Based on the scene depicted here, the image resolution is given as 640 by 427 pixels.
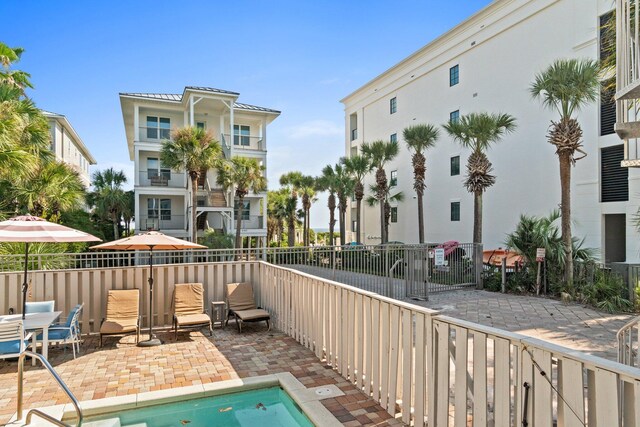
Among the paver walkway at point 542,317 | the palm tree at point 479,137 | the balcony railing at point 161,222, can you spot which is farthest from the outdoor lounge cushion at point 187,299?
the balcony railing at point 161,222

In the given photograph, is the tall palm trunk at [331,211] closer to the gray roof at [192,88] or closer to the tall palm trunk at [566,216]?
the gray roof at [192,88]

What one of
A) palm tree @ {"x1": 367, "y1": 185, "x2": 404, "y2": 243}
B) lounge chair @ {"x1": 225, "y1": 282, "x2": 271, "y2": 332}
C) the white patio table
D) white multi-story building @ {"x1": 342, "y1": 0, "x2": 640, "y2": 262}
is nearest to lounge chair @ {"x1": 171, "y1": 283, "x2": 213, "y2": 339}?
lounge chair @ {"x1": 225, "y1": 282, "x2": 271, "y2": 332}

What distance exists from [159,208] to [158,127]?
17.8 feet

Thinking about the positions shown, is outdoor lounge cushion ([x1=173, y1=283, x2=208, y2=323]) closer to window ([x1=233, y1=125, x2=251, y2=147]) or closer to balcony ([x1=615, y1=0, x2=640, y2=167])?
balcony ([x1=615, y1=0, x2=640, y2=167])

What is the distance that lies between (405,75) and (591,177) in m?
15.6

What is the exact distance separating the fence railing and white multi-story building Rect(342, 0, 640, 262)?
11699 mm

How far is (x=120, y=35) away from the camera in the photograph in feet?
40.9

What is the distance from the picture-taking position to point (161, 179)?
25.5 metres

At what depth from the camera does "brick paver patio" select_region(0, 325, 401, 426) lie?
4512mm

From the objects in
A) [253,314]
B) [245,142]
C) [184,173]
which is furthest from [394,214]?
[253,314]

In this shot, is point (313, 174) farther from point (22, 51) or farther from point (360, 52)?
point (22, 51)

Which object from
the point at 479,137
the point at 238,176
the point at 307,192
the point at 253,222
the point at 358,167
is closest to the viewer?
the point at 479,137

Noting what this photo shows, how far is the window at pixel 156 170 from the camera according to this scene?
25578mm

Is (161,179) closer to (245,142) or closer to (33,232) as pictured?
(245,142)
